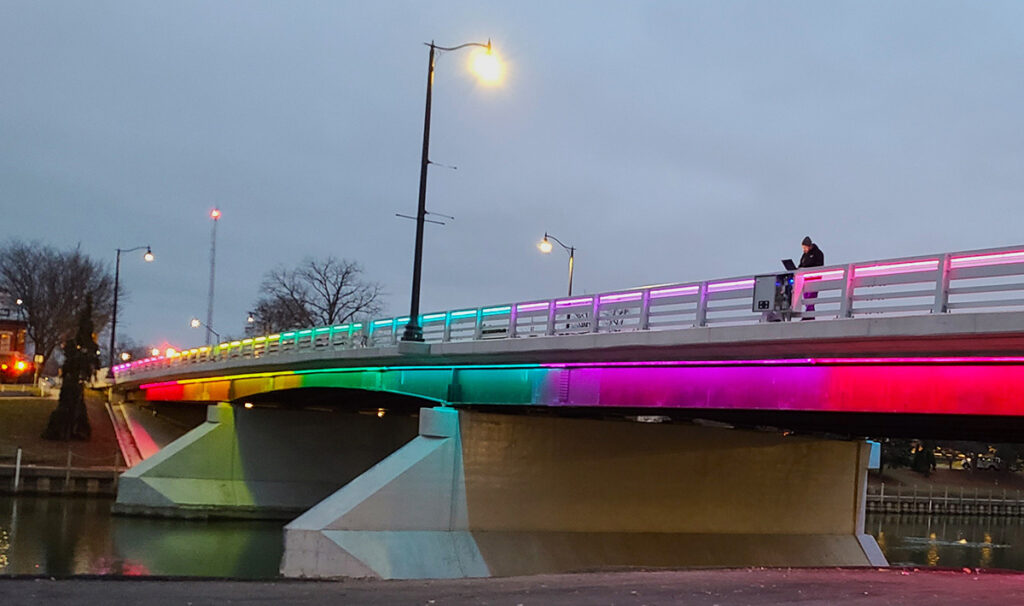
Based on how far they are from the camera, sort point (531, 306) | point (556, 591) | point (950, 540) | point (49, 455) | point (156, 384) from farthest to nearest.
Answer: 1. point (156, 384)
2. point (950, 540)
3. point (49, 455)
4. point (531, 306)
5. point (556, 591)

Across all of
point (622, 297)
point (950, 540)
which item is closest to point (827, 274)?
point (622, 297)

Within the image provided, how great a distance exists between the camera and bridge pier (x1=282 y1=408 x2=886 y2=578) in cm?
2384

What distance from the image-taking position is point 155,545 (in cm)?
3469

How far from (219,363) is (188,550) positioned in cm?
1358

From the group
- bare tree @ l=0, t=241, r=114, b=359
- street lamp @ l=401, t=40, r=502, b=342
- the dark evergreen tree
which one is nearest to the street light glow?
street lamp @ l=401, t=40, r=502, b=342

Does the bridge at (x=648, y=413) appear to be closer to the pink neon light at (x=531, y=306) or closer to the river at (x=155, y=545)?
the pink neon light at (x=531, y=306)

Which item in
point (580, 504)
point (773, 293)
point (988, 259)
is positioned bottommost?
point (580, 504)

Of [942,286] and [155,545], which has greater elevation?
[942,286]

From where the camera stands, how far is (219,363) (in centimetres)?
4619

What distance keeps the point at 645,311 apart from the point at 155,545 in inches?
826

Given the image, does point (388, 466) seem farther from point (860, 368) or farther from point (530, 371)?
point (860, 368)

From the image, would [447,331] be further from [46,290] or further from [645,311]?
[46,290]

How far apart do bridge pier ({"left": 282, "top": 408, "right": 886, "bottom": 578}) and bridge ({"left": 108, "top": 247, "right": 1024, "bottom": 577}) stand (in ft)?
0.17

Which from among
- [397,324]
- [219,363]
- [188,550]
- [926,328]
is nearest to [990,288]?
[926,328]
